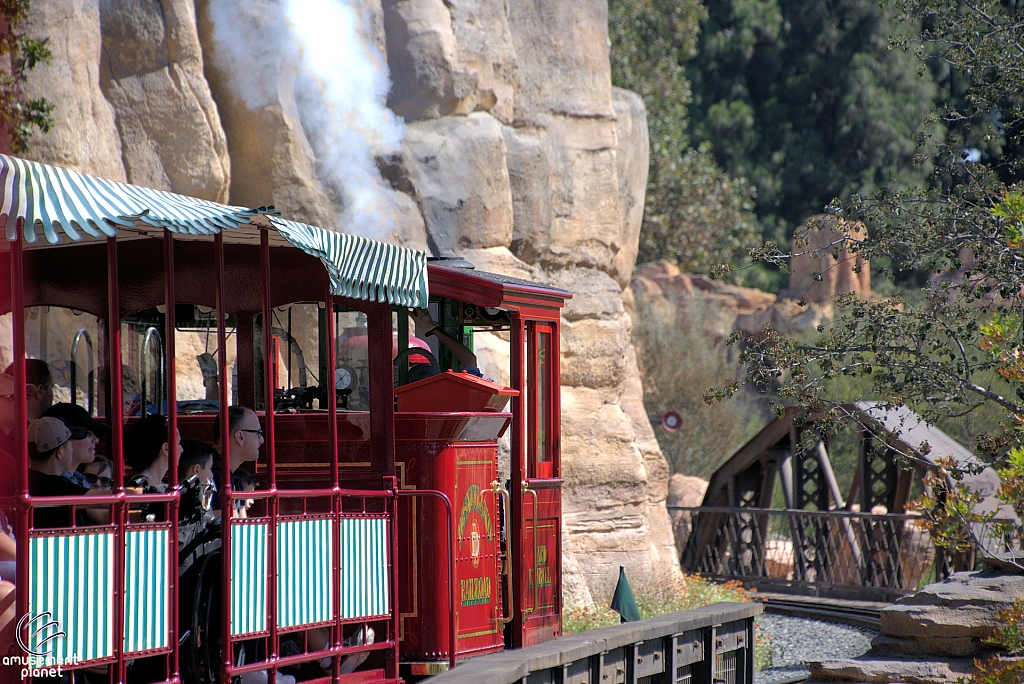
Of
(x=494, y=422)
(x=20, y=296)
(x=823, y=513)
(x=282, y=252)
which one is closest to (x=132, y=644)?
(x=20, y=296)

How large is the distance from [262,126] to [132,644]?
12.1 m

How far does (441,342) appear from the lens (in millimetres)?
8320

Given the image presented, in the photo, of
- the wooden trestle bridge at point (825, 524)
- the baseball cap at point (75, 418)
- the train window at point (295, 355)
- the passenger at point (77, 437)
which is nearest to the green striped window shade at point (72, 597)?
the passenger at point (77, 437)

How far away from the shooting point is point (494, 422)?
704 centimetres

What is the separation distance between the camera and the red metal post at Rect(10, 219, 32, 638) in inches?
163

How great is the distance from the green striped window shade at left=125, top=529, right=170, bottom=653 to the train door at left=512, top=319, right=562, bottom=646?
3123mm

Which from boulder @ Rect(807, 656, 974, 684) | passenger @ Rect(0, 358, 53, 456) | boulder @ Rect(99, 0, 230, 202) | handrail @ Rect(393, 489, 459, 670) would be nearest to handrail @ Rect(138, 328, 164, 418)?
passenger @ Rect(0, 358, 53, 456)

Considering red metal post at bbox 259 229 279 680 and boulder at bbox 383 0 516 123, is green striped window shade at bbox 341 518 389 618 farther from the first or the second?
boulder at bbox 383 0 516 123

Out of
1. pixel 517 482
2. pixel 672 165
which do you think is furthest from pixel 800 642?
pixel 672 165

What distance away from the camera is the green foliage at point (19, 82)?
1246 cm

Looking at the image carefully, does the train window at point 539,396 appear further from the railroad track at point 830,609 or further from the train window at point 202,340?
the railroad track at point 830,609

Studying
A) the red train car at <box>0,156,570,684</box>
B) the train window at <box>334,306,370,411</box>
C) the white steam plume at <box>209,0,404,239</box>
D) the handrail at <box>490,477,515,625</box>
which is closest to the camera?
the red train car at <box>0,156,570,684</box>

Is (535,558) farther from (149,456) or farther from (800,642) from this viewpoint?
(800,642)

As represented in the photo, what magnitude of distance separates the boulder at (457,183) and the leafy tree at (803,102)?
22.6 m
